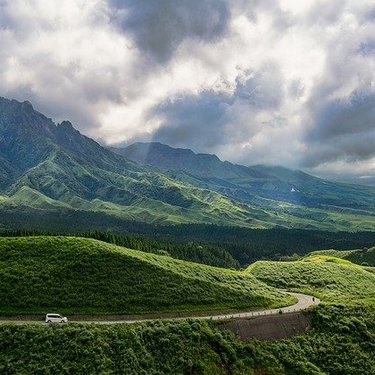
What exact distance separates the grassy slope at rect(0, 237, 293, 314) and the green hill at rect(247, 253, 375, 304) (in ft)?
65.4

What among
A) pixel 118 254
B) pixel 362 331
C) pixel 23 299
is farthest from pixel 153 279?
pixel 362 331

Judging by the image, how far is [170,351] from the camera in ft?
164

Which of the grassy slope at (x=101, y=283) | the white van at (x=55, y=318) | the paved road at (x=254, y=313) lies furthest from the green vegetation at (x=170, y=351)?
the grassy slope at (x=101, y=283)

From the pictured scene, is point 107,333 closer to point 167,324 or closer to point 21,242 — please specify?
point 167,324

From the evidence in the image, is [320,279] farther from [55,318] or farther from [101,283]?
[55,318]

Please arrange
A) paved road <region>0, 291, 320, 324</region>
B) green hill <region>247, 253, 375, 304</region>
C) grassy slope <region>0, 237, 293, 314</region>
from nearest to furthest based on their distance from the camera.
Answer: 1. paved road <region>0, 291, 320, 324</region>
2. grassy slope <region>0, 237, 293, 314</region>
3. green hill <region>247, 253, 375, 304</region>

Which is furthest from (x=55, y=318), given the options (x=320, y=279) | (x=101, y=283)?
(x=320, y=279)

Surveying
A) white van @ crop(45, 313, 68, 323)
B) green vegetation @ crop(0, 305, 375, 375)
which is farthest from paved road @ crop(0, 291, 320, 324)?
green vegetation @ crop(0, 305, 375, 375)

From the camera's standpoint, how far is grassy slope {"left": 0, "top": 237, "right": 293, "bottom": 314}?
62000 millimetres

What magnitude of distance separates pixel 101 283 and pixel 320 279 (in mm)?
62236

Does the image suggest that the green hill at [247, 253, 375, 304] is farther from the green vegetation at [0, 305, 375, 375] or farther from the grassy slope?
the green vegetation at [0, 305, 375, 375]

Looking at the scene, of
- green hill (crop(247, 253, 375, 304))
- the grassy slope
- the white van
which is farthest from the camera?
green hill (crop(247, 253, 375, 304))

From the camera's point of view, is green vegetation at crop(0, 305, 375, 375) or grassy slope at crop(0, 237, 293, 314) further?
grassy slope at crop(0, 237, 293, 314)

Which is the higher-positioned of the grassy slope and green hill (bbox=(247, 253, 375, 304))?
the grassy slope
